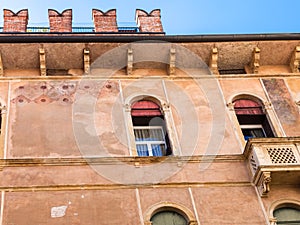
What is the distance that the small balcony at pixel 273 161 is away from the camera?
1158cm

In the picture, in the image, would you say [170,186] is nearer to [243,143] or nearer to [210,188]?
[210,188]

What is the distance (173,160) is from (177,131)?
1135mm

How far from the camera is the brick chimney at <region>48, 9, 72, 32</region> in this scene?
16.2 m

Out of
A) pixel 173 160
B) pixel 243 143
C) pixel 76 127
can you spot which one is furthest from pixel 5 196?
pixel 243 143

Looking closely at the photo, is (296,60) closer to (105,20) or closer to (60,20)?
(105,20)

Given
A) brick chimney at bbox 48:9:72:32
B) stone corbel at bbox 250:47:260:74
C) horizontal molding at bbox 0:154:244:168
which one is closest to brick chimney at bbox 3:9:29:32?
brick chimney at bbox 48:9:72:32

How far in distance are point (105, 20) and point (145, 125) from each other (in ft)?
14.2

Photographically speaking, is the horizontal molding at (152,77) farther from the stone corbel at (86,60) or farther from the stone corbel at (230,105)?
the stone corbel at (230,105)

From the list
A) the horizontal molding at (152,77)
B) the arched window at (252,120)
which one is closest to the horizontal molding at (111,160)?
the arched window at (252,120)

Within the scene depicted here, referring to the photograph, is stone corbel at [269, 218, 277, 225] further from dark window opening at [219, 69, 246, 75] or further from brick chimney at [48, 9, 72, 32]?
brick chimney at [48, 9, 72, 32]

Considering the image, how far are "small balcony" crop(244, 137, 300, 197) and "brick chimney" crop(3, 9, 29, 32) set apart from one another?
25.0ft

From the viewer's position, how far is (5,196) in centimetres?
1124

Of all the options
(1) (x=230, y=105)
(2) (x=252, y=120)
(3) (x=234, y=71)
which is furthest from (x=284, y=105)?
(3) (x=234, y=71)

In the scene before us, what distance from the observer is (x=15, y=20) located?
16359 mm
